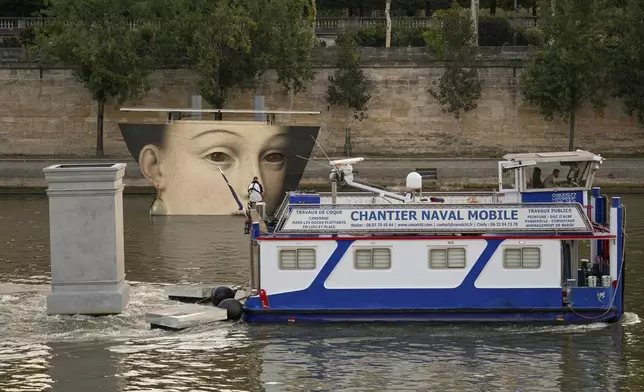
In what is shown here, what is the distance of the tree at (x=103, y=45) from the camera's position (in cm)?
6284

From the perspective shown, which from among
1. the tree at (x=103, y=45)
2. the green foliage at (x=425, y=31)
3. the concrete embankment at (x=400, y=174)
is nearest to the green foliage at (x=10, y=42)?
the tree at (x=103, y=45)

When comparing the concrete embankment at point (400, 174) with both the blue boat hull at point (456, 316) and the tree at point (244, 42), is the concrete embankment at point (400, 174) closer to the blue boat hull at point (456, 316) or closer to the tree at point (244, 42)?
the tree at point (244, 42)

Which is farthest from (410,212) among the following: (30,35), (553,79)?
(30,35)

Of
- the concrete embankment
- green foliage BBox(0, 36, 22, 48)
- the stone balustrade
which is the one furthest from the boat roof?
green foliage BBox(0, 36, 22, 48)

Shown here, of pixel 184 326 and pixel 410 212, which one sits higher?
pixel 410 212

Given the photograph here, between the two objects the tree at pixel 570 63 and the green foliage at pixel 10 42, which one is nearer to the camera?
the tree at pixel 570 63

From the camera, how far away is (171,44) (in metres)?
65.2

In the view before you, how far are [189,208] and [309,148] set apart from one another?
477cm

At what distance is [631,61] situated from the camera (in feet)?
208

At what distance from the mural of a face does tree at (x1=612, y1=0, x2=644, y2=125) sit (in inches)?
737

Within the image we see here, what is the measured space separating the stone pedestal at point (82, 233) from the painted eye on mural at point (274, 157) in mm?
21330

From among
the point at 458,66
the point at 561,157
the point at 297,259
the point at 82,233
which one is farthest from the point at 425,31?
the point at 82,233

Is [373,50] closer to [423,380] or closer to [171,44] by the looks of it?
[171,44]

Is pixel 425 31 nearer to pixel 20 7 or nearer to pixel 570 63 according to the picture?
pixel 570 63
